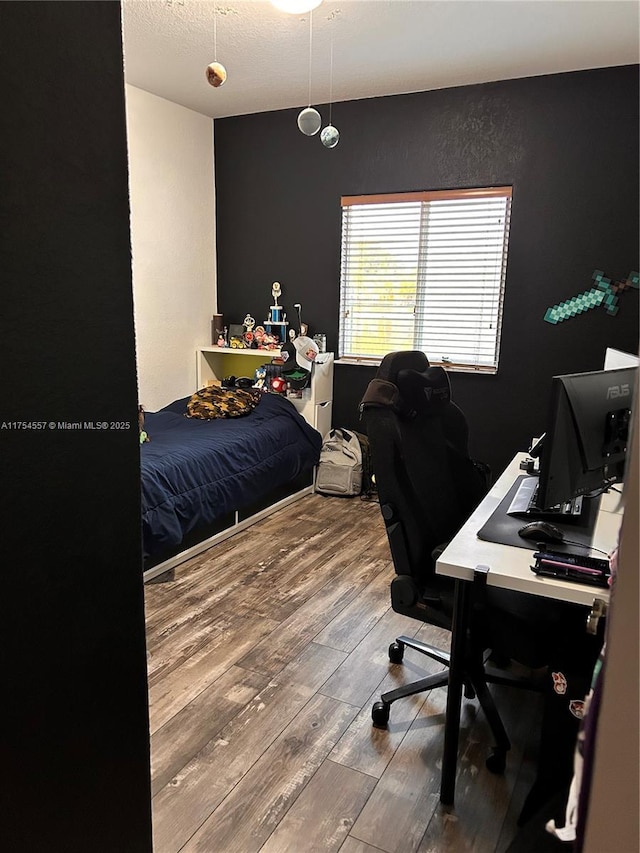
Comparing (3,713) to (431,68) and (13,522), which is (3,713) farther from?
(431,68)

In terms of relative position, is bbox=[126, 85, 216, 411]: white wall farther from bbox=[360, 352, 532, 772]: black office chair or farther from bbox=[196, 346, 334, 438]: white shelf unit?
bbox=[360, 352, 532, 772]: black office chair

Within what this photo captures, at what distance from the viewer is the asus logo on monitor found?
72.8 inches

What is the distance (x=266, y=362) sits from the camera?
15.9 ft

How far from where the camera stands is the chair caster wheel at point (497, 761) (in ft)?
5.98

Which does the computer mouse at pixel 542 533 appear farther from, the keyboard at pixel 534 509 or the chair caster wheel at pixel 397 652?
the chair caster wheel at pixel 397 652

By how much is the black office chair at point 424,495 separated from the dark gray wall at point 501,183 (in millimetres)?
1751

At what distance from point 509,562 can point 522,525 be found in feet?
0.96

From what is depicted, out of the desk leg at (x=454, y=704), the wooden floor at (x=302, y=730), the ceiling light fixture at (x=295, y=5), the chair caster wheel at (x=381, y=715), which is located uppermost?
the ceiling light fixture at (x=295, y=5)

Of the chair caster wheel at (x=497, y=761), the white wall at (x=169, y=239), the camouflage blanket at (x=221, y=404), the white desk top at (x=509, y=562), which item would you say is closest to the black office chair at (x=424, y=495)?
the chair caster wheel at (x=497, y=761)

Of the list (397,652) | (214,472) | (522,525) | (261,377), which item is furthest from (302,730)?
(261,377)

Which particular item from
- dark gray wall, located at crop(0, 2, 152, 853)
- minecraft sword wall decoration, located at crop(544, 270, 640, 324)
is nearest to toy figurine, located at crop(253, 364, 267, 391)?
minecraft sword wall decoration, located at crop(544, 270, 640, 324)

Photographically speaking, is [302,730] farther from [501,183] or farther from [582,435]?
[501,183]

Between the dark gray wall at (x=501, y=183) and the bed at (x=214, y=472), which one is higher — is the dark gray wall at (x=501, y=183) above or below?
above

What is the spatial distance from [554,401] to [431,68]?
109 inches
